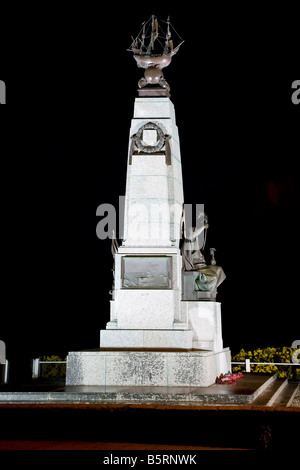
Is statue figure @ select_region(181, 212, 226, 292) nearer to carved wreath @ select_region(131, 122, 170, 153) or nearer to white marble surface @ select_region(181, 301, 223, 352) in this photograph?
white marble surface @ select_region(181, 301, 223, 352)

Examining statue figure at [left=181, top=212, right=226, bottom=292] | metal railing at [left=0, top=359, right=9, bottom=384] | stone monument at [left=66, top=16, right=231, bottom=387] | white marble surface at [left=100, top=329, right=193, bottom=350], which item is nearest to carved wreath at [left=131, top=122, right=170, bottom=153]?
stone monument at [left=66, top=16, right=231, bottom=387]

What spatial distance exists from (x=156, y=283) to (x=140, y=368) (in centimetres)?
206

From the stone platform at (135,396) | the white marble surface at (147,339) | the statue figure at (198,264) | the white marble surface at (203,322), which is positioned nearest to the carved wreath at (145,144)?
the statue figure at (198,264)

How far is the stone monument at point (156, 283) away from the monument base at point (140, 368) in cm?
2

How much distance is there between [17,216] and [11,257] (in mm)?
2226

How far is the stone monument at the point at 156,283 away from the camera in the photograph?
1053 centimetres

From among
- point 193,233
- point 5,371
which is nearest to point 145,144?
point 193,233

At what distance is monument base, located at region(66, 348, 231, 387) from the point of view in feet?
34.0

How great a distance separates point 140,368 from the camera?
10.5 meters

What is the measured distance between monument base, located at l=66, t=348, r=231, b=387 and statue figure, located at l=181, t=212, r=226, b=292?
2255 mm
